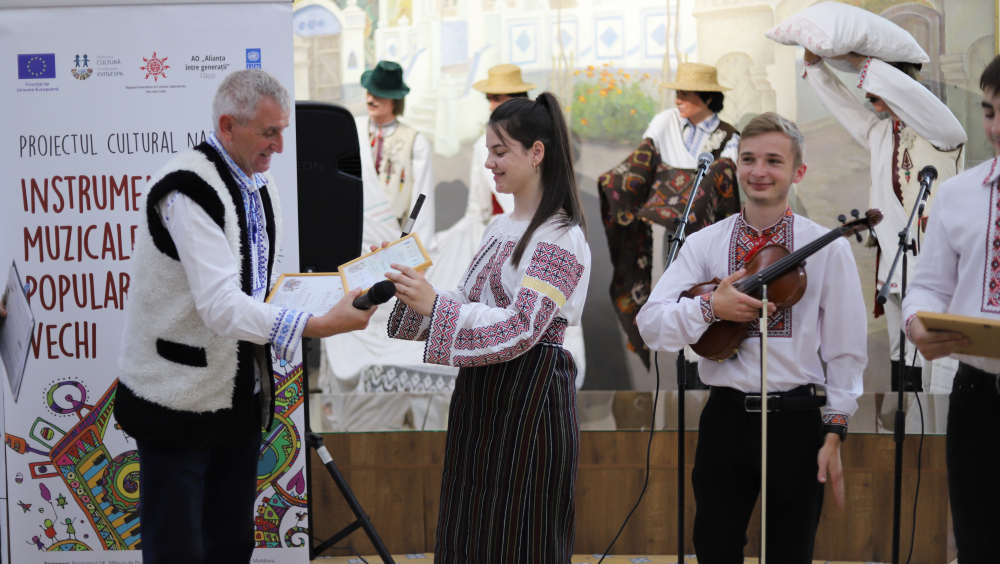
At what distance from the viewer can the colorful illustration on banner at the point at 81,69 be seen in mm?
2457

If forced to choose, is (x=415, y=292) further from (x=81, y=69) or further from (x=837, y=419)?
(x=81, y=69)

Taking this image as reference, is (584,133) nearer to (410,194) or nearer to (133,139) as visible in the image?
(410,194)

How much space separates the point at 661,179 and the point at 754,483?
230 centimetres

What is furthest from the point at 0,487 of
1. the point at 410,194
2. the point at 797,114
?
the point at 797,114

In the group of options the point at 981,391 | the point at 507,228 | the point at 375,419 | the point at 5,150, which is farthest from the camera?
the point at 375,419

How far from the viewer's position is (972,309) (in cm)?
164

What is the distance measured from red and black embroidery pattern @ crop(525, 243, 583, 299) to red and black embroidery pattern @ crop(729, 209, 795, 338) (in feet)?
1.72

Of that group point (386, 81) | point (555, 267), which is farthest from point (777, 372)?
point (386, 81)

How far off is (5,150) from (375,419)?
193cm

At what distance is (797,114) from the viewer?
414 centimetres

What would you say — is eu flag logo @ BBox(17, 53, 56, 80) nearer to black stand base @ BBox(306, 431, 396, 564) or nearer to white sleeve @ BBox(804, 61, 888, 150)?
black stand base @ BBox(306, 431, 396, 564)

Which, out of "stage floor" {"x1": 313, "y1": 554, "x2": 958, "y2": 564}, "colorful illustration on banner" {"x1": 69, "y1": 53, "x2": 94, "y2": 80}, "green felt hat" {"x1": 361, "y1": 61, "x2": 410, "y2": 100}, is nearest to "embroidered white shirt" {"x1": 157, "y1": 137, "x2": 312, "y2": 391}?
"colorful illustration on banner" {"x1": 69, "y1": 53, "x2": 94, "y2": 80}

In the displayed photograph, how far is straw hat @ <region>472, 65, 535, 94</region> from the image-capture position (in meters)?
4.20

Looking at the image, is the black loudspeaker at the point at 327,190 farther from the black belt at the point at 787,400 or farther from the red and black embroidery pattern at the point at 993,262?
the red and black embroidery pattern at the point at 993,262
